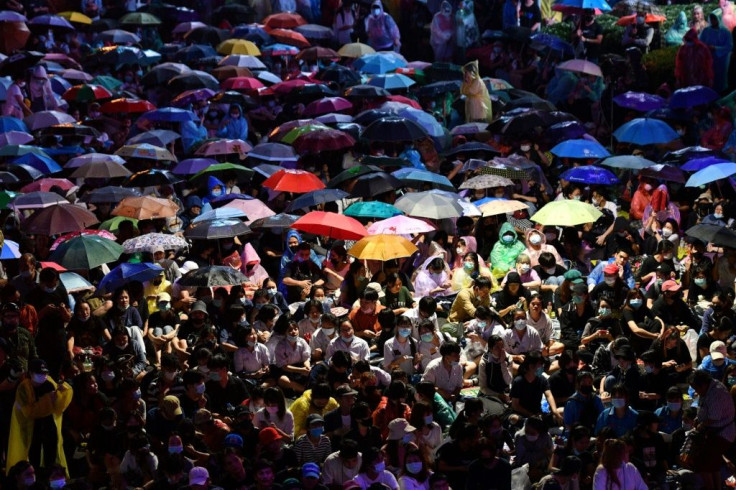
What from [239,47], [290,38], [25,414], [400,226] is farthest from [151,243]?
[290,38]

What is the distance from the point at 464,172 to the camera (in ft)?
77.8

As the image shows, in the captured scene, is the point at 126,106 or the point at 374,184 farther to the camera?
the point at 126,106

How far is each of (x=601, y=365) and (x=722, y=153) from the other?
23.3 ft

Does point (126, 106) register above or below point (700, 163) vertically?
below

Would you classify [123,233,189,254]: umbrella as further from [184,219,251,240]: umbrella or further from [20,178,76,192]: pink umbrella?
[20,178,76,192]: pink umbrella

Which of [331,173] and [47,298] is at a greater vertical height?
[47,298]

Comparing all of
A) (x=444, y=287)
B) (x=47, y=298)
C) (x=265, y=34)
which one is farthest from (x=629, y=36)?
(x=47, y=298)

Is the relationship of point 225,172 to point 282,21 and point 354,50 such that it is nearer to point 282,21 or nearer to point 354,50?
point 354,50

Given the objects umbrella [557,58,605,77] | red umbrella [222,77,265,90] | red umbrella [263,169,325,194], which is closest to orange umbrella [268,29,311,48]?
red umbrella [222,77,265,90]

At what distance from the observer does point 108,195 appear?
21.7 meters

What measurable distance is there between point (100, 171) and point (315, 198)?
11.5ft

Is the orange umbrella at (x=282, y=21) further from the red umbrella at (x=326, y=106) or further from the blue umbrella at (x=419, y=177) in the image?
the blue umbrella at (x=419, y=177)

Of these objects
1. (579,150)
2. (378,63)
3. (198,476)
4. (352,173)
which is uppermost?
(198,476)

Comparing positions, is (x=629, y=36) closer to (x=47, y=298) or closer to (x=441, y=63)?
(x=441, y=63)
